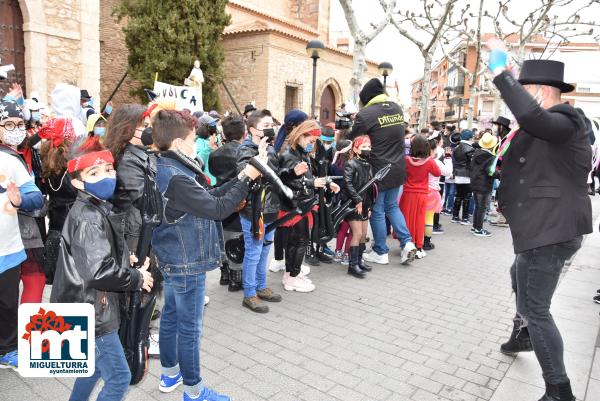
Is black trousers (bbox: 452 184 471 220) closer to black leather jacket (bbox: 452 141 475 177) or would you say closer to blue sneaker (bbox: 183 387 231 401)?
black leather jacket (bbox: 452 141 475 177)

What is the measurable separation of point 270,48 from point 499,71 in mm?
19053

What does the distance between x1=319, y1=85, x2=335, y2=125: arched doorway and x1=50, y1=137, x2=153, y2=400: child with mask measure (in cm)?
2326

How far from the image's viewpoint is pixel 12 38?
12883 millimetres

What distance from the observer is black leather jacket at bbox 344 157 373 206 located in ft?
18.8

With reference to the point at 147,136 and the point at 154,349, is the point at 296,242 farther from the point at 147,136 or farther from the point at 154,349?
the point at 147,136

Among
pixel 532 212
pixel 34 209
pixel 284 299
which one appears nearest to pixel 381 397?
pixel 532 212

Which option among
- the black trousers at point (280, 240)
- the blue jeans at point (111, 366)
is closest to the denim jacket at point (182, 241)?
the blue jeans at point (111, 366)

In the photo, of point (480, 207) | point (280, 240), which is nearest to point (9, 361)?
point (280, 240)

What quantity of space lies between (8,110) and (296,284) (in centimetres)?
334

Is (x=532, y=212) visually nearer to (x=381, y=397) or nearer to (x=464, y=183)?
(x=381, y=397)

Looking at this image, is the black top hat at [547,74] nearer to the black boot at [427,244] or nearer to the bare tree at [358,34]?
the black boot at [427,244]

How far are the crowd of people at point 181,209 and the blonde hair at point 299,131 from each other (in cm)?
2

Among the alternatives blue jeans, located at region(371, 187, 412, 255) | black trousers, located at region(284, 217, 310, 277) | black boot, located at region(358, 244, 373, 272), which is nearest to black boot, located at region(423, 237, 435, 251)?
blue jeans, located at region(371, 187, 412, 255)

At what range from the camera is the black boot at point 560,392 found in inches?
117
